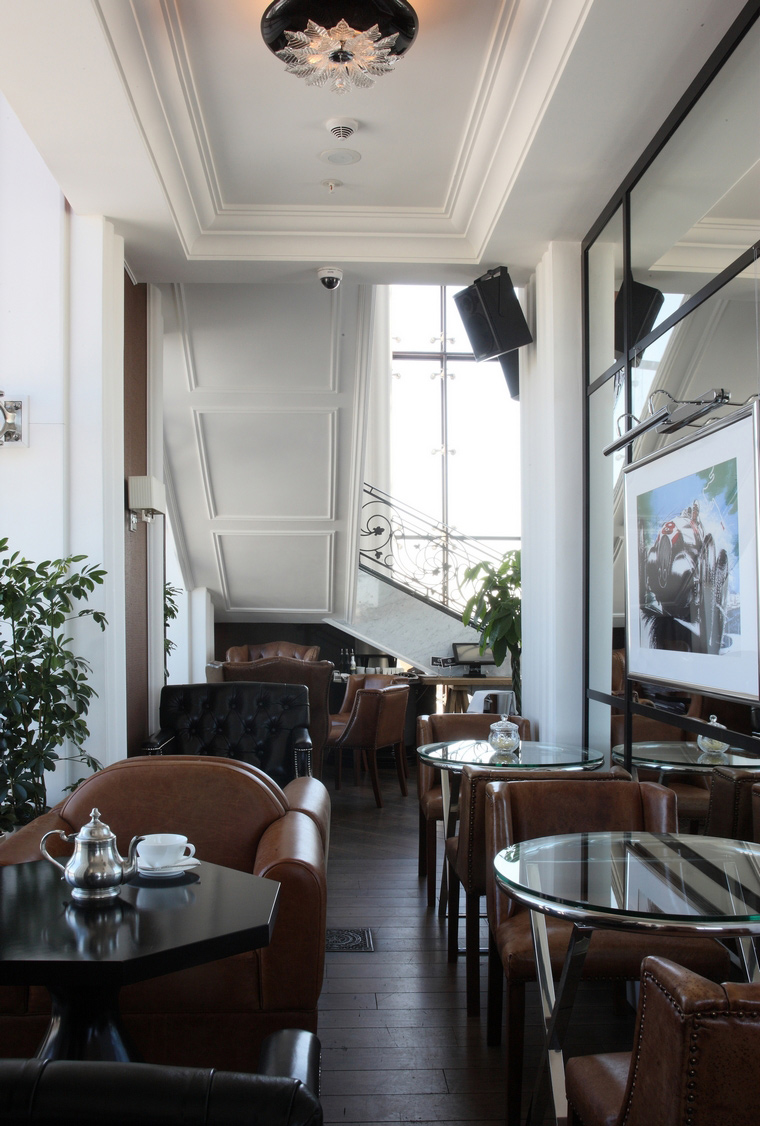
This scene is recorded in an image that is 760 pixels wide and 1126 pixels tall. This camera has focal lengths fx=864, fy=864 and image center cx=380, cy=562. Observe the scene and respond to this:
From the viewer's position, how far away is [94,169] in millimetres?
3600

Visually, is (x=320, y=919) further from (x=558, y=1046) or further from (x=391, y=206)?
(x=391, y=206)

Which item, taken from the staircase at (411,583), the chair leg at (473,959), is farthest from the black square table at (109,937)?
the staircase at (411,583)

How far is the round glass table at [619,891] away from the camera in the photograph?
1.78 metres

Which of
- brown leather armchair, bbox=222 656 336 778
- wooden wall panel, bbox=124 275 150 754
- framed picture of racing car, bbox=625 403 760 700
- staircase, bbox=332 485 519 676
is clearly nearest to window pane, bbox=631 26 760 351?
framed picture of racing car, bbox=625 403 760 700

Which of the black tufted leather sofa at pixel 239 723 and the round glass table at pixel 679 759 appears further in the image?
the black tufted leather sofa at pixel 239 723

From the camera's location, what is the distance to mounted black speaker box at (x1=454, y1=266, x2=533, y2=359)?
15.0 feet

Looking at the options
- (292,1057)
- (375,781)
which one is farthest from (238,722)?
(292,1057)

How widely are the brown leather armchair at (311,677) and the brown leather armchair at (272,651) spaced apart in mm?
896

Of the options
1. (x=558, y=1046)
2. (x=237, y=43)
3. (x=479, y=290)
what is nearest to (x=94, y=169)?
(x=237, y=43)

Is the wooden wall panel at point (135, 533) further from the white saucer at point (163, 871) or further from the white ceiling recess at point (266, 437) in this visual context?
the white saucer at point (163, 871)

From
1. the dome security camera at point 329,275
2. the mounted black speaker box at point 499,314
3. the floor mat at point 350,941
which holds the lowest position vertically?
the floor mat at point 350,941

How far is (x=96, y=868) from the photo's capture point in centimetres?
200

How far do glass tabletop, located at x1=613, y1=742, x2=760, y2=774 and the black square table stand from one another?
4.85ft

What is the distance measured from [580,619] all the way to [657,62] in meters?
2.43
